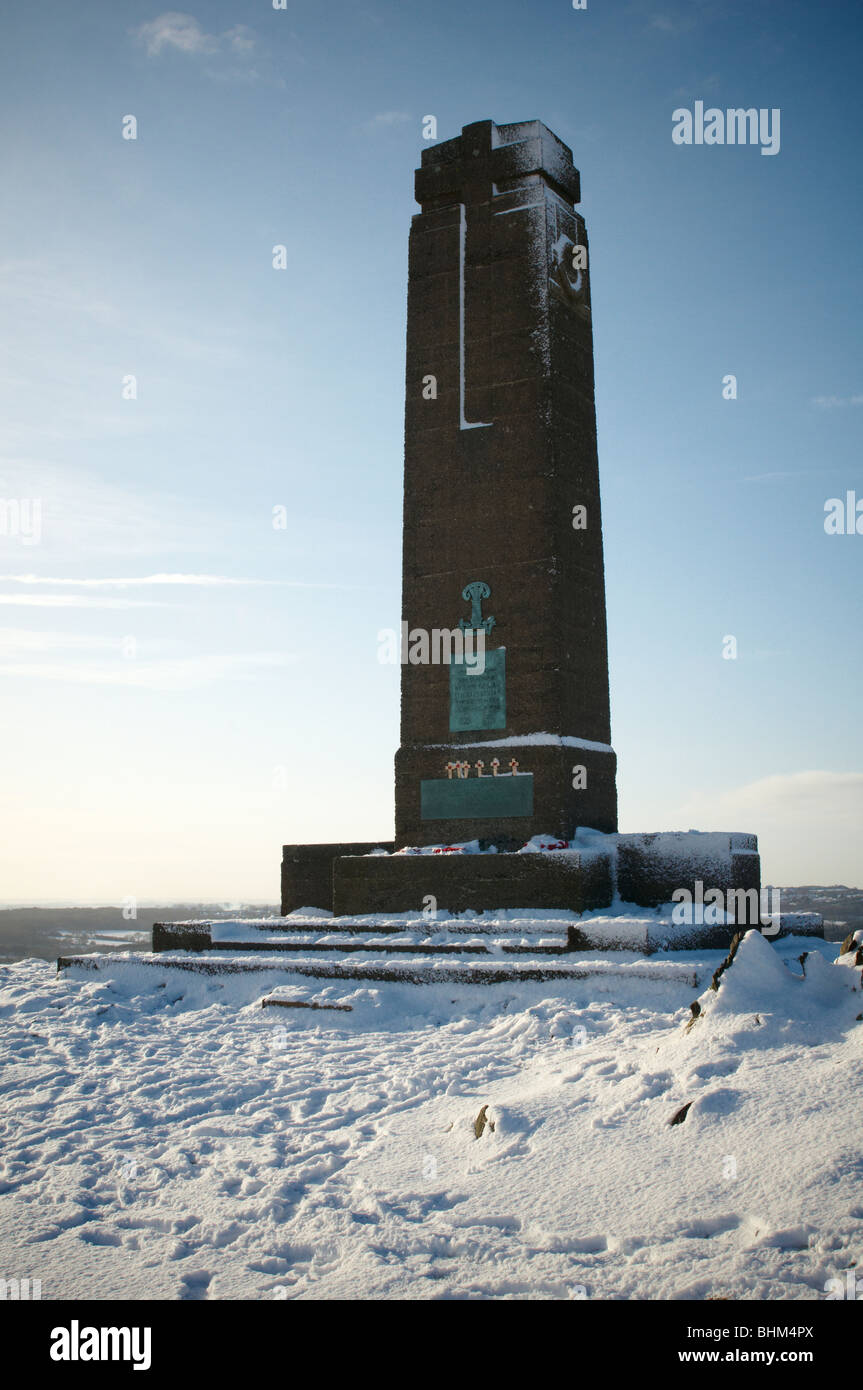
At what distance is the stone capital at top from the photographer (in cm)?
1352

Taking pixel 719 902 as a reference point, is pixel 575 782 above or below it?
above

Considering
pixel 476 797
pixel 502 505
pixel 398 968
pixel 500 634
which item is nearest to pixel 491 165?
pixel 502 505

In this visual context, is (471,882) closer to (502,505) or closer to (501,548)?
(501,548)

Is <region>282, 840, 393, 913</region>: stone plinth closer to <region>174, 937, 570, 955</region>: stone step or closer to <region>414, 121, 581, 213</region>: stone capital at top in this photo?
<region>174, 937, 570, 955</region>: stone step

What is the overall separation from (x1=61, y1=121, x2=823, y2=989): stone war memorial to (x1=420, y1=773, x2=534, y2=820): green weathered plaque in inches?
1.0

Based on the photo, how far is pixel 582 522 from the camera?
13117mm

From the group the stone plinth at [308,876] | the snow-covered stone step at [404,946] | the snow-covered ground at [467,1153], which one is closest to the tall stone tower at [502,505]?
the stone plinth at [308,876]

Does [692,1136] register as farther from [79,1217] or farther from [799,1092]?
[79,1217]

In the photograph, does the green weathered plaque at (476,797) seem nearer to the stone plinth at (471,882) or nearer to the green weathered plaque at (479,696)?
the green weathered plaque at (479,696)

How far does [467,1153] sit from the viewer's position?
5102 millimetres

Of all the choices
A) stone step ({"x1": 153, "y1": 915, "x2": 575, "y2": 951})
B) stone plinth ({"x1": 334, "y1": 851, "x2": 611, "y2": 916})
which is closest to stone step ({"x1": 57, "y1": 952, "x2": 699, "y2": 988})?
stone step ({"x1": 153, "y1": 915, "x2": 575, "y2": 951})

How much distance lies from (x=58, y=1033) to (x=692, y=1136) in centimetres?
556
